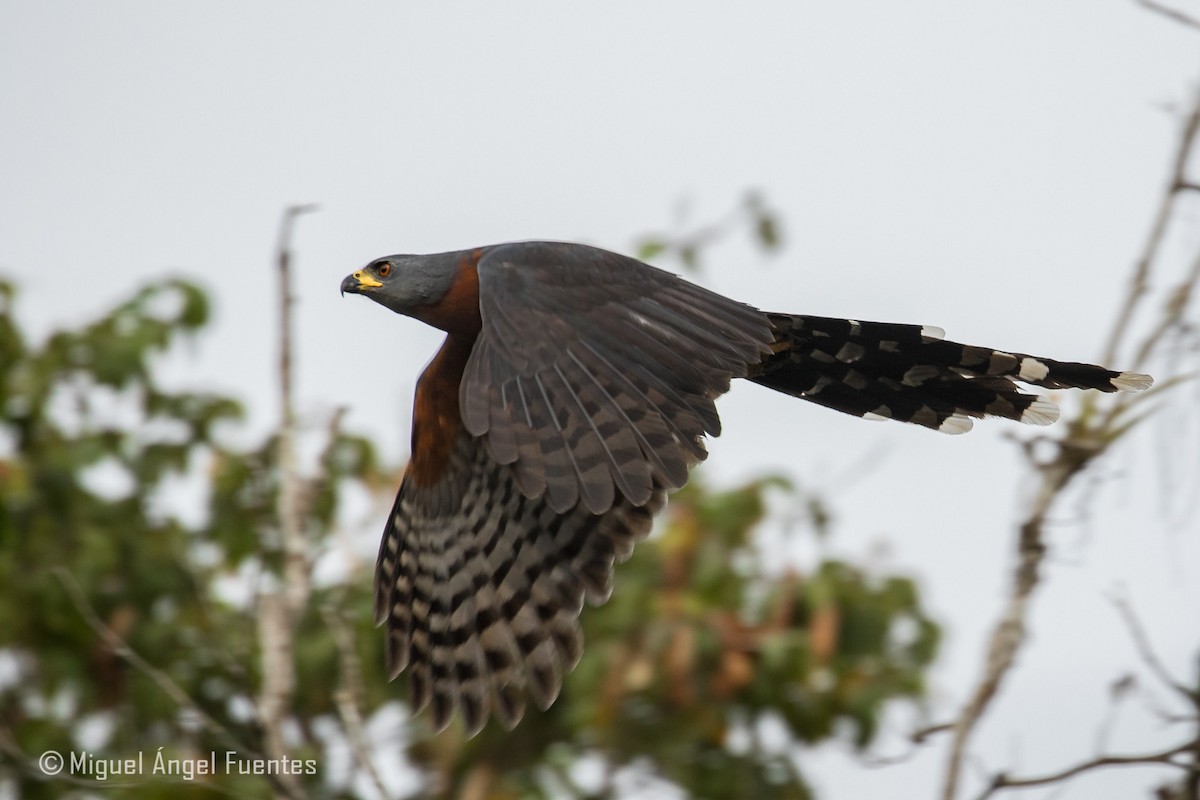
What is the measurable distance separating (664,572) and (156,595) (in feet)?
7.18

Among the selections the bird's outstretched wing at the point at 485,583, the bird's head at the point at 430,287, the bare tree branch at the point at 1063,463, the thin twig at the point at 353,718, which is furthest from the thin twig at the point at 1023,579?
the bird's head at the point at 430,287

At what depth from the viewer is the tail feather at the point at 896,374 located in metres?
5.63

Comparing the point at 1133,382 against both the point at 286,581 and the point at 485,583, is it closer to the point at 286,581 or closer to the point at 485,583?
the point at 485,583

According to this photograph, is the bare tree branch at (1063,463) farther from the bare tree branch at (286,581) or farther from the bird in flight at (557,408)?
the bare tree branch at (286,581)

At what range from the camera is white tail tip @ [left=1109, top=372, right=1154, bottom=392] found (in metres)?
5.11

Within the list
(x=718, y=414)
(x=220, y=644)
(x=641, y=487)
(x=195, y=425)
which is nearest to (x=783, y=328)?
(x=718, y=414)

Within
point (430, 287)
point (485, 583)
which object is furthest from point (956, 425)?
point (430, 287)

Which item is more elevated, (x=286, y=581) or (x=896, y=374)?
(x=896, y=374)

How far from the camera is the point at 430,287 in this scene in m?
5.44

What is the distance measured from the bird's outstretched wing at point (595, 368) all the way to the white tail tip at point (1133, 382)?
1167mm

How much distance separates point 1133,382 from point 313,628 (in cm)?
330

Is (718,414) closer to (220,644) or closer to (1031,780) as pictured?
(1031,780)

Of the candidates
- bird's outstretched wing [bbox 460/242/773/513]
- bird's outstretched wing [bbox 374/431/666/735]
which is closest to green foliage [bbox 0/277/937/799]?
bird's outstretched wing [bbox 374/431/666/735]

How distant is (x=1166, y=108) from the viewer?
5.01m
